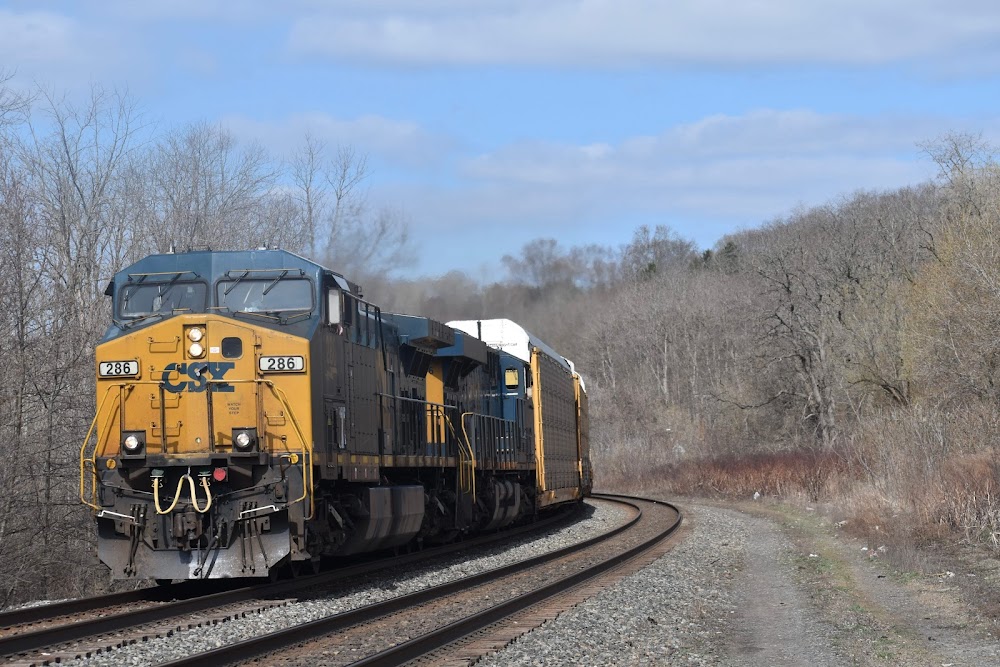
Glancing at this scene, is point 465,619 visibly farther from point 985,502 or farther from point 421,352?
point 985,502

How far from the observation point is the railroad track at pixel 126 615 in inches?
341

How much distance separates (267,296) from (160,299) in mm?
1226

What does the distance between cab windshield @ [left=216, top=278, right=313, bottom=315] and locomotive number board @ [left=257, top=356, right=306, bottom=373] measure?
2.39ft

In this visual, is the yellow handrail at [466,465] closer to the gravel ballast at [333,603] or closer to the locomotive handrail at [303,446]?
the gravel ballast at [333,603]

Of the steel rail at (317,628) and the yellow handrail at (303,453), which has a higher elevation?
the yellow handrail at (303,453)

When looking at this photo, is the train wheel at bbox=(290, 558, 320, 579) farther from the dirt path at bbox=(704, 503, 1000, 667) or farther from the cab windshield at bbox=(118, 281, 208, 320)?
the dirt path at bbox=(704, 503, 1000, 667)

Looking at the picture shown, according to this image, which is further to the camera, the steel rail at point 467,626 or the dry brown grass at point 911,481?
the dry brown grass at point 911,481

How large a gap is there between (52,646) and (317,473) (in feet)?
12.1

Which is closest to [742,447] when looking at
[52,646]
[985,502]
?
[985,502]

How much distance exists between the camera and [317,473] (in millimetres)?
11961

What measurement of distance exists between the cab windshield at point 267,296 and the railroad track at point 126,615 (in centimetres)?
313

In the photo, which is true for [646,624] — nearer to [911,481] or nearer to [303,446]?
[303,446]

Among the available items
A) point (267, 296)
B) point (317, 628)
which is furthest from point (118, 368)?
point (317, 628)

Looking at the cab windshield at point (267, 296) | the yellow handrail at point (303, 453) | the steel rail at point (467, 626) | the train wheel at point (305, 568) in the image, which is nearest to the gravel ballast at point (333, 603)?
the train wheel at point (305, 568)
